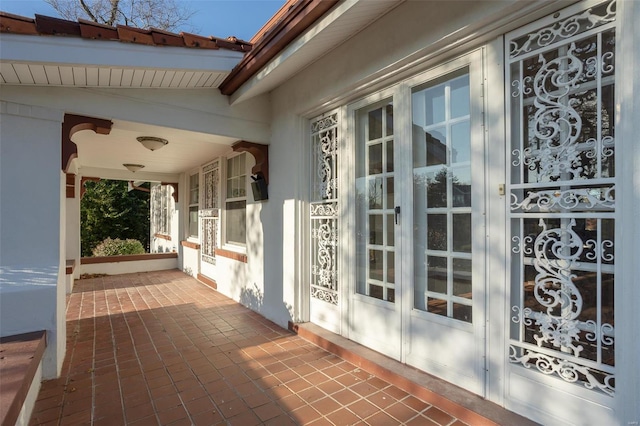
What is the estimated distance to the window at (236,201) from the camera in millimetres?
5234

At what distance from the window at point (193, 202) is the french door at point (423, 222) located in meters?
5.53

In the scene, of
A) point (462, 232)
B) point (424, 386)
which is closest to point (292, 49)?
point (462, 232)

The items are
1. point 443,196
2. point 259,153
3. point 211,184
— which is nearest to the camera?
point 443,196

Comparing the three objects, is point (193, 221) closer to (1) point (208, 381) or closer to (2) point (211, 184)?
(2) point (211, 184)

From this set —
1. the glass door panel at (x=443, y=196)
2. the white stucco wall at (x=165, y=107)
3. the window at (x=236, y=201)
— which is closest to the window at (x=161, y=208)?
the window at (x=236, y=201)

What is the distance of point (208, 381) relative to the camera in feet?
8.69

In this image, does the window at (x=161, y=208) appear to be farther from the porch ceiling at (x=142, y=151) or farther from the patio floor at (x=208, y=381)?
the patio floor at (x=208, y=381)

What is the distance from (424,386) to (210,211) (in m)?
5.27

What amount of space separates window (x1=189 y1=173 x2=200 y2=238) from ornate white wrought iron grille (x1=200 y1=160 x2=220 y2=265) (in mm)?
745

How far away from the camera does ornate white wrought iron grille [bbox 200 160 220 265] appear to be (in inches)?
248

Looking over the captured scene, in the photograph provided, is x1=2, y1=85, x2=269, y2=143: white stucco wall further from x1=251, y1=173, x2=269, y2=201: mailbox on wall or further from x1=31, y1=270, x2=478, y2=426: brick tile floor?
x1=31, y1=270, x2=478, y2=426: brick tile floor

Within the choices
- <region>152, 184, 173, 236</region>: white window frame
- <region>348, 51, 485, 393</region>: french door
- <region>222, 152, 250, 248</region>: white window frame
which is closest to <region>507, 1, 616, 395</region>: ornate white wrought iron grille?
<region>348, 51, 485, 393</region>: french door

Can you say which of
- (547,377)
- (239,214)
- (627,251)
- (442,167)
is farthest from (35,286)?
(627,251)

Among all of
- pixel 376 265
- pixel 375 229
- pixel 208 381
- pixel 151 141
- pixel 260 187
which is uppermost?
pixel 151 141
